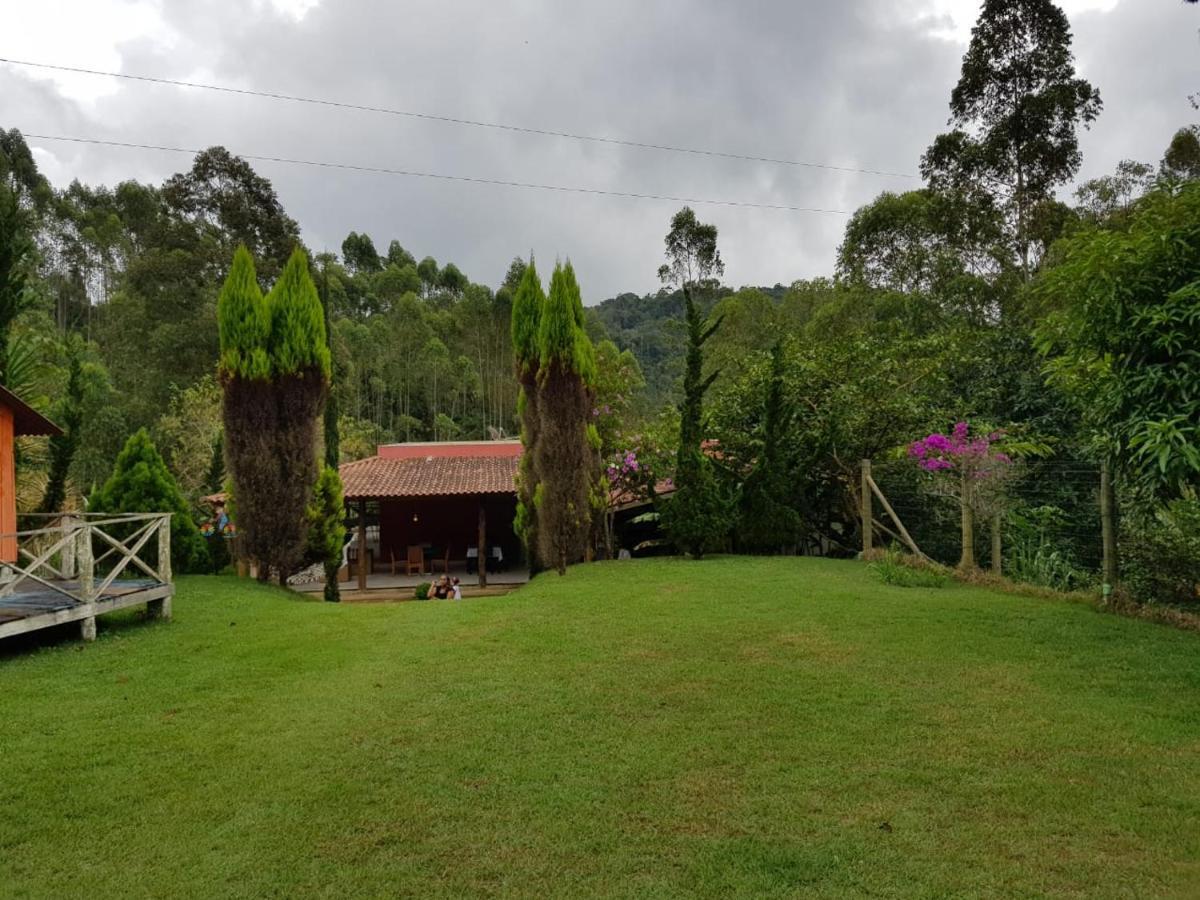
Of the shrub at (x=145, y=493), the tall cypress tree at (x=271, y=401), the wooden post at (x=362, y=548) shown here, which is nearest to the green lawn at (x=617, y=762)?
the tall cypress tree at (x=271, y=401)

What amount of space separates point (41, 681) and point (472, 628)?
357cm

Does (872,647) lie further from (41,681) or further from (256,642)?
(41,681)

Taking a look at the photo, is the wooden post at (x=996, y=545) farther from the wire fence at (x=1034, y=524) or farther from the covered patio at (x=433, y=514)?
the covered patio at (x=433, y=514)

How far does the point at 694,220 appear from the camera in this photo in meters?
35.2

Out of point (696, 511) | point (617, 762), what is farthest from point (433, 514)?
point (617, 762)

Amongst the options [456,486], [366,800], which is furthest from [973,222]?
[366,800]

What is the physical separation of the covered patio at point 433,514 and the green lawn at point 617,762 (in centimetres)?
918

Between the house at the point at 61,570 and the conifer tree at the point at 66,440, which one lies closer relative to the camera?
the house at the point at 61,570

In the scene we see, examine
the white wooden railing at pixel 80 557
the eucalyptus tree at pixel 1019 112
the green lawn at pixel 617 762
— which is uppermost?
the eucalyptus tree at pixel 1019 112

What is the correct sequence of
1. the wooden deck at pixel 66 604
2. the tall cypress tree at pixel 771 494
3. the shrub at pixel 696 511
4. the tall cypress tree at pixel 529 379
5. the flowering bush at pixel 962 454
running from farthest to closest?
the tall cypress tree at pixel 771 494 < the tall cypress tree at pixel 529 379 < the shrub at pixel 696 511 < the flowering bush at pixel 962 454 < the wooden deck at pixel 66 604

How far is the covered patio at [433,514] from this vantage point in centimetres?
1617

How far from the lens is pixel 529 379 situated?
12.7 m

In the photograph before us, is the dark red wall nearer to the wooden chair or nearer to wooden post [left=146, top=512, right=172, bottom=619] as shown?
the wooden chair

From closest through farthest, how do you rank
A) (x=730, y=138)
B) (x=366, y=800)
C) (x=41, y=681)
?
(x=366, y=800) → (x=41, y=681) → (x=730, y=138)
